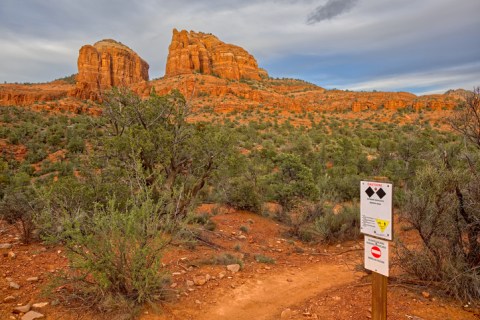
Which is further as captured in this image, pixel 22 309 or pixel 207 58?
pixel 207 58

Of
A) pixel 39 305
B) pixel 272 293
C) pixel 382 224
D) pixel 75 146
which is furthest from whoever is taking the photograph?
pixel 75 146

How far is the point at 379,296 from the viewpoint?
2984 millimetres

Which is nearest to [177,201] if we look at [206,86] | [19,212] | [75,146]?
[19,212]

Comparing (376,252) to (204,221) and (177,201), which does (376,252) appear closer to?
(177,201)

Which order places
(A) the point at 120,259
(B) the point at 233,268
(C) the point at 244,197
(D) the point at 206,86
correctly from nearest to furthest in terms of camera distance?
1. (A) the point at 120,259
2. (B) the point at 233,268
3. (C) the point at 244,197
4. (D) the point at 206,86

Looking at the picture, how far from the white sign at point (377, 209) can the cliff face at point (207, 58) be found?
67.5m

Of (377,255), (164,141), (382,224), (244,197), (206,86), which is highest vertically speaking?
(206,86)

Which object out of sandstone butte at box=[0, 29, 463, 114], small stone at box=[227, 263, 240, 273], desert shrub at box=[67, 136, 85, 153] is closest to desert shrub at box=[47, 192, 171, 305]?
small stone at box=[227, 263, 240, 273]

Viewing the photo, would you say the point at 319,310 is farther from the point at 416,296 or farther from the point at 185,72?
the point at 185,72

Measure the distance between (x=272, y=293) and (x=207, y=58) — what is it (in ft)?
233

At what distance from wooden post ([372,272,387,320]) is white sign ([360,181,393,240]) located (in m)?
0.49

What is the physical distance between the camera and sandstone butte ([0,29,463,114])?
169 ft

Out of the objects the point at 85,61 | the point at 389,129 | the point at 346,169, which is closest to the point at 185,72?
the point at 85,61

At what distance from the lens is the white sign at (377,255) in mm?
2771
